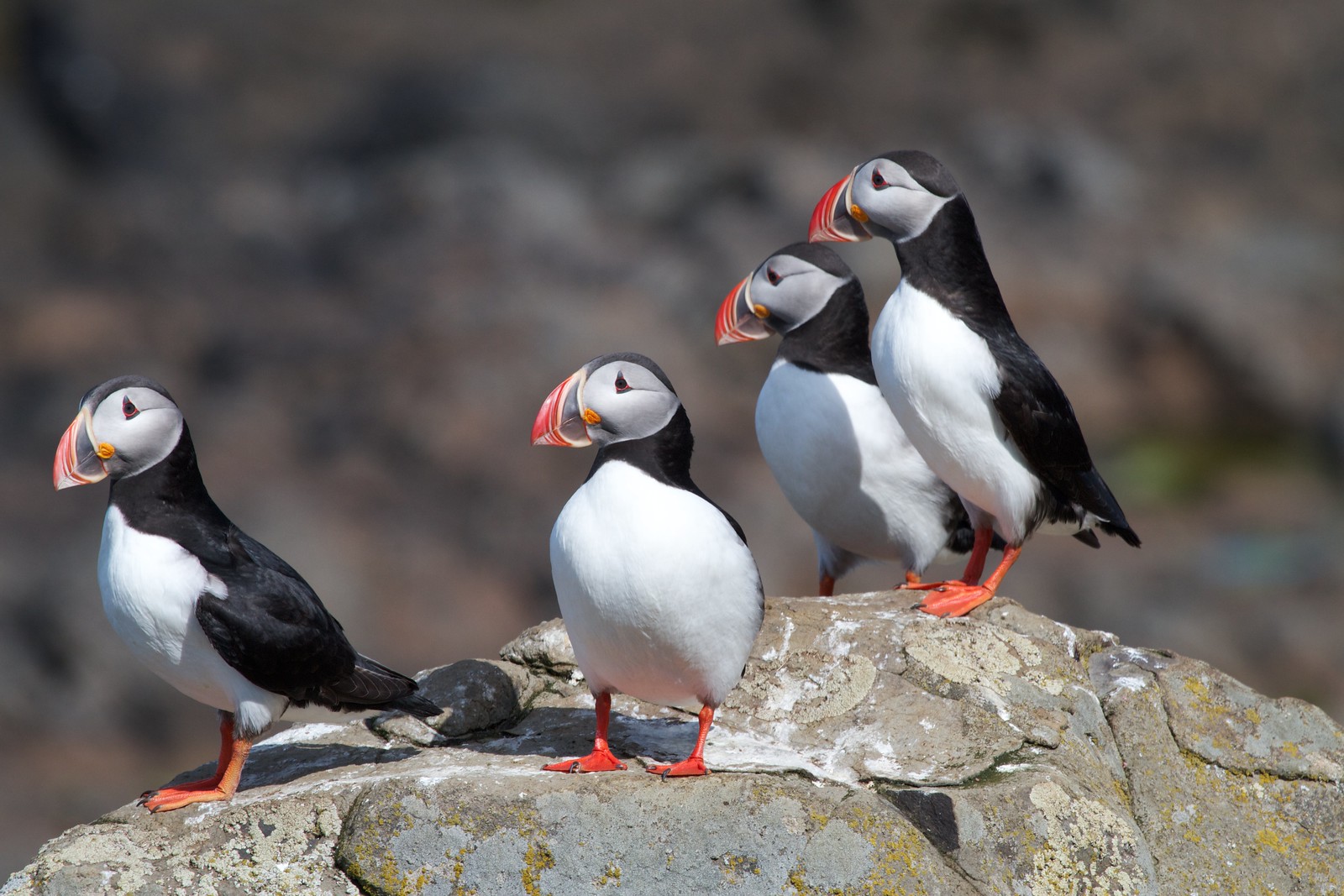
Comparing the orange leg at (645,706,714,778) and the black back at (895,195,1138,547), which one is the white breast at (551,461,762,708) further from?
the black back at (895,195,1138,547)

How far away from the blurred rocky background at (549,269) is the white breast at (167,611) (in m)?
7.03

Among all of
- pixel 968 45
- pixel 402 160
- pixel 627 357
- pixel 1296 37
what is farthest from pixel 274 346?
pixel 1296 37

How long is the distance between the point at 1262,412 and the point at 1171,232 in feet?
9.97

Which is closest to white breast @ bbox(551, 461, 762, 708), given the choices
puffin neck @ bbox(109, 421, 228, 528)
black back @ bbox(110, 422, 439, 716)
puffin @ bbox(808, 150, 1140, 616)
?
black back @ bbox(110, 422, 439, 716)

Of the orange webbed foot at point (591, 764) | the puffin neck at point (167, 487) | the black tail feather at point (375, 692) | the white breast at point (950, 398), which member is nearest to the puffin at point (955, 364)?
the white breast at point (950, 398)

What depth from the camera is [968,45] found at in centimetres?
1934

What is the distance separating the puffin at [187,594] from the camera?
447cm

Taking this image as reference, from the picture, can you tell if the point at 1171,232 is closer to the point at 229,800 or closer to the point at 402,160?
the point at 402,160

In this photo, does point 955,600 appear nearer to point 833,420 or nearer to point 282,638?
point 833,420

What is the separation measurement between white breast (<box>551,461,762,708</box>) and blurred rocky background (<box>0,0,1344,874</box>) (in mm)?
7738

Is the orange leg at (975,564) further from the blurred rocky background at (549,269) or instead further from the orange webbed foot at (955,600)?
the blurred rocky background at (549,269)

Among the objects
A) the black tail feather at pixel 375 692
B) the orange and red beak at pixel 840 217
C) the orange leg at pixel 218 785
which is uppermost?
the orange and red beak at pixel 840 217

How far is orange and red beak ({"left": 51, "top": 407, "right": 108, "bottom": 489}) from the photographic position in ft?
14.8

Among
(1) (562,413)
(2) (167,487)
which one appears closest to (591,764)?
(1) (562,413)
